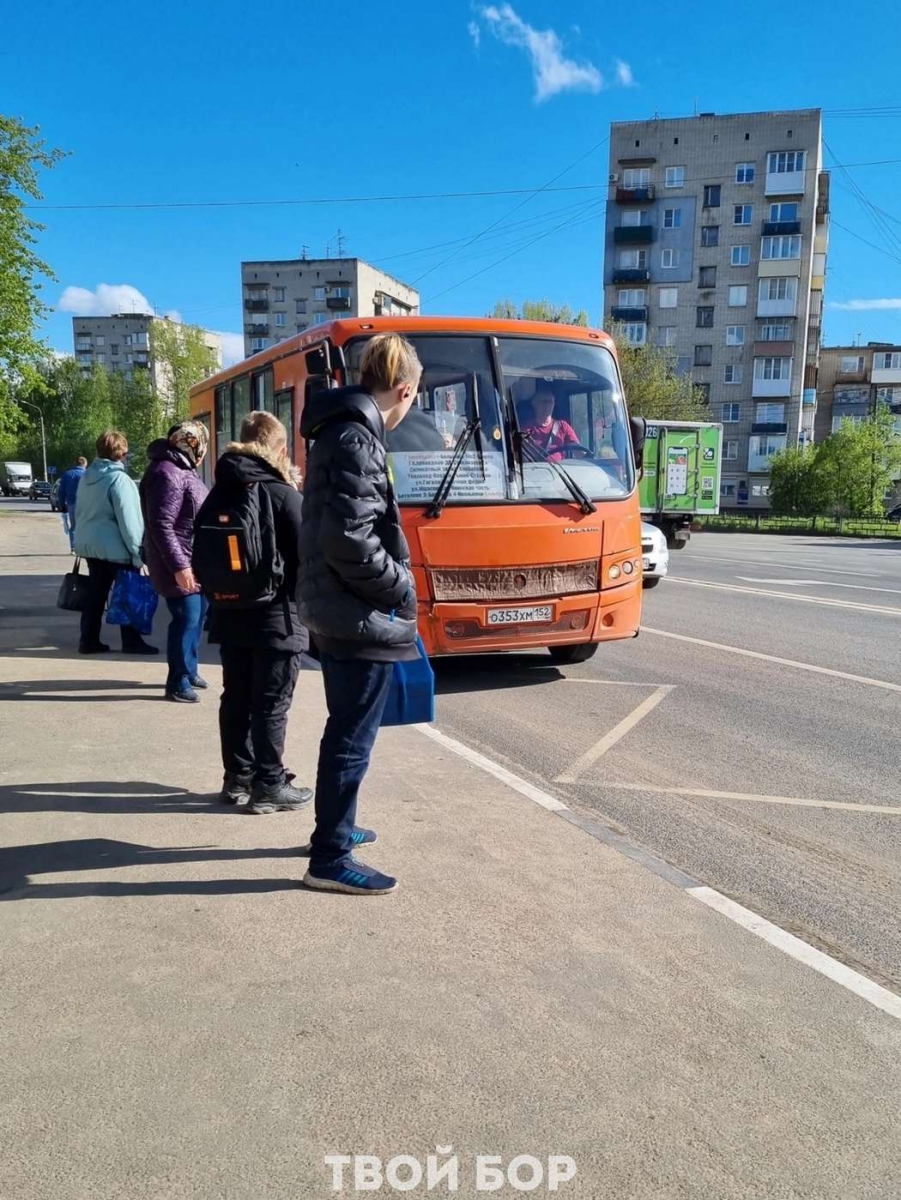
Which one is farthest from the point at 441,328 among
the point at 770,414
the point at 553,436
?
the point at 770,414

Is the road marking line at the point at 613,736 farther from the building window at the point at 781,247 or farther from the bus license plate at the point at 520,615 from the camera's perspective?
the building window at the point at 781,247

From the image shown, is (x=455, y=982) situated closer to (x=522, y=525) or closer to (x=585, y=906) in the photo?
(x=585, y=906)

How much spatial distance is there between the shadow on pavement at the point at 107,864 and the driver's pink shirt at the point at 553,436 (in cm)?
437

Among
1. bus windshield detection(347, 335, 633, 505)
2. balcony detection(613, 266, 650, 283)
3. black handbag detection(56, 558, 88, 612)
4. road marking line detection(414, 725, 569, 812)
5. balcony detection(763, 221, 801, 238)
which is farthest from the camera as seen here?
balcony detection(613, 266, 650, 283)

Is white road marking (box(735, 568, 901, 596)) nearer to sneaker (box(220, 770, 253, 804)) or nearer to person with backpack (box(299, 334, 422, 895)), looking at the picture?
sneaker (box(220, 770, 253, 804))

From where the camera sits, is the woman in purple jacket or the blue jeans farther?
the blue jeans

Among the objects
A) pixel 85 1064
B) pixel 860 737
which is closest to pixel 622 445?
pixel 860 737

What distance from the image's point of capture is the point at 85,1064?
8.00 feet

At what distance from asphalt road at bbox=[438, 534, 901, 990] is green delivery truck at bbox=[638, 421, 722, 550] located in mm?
16885

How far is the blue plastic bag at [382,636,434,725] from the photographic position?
370cm

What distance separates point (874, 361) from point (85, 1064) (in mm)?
91910

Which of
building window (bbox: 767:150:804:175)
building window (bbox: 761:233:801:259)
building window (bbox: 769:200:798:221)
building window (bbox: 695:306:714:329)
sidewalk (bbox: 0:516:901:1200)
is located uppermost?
building window (bbox: 767:150:804:175)

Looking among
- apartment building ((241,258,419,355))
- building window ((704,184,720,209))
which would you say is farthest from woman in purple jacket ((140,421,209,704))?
apartment building ((241,258,419,355))

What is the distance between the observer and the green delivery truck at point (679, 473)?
91.0 feet
